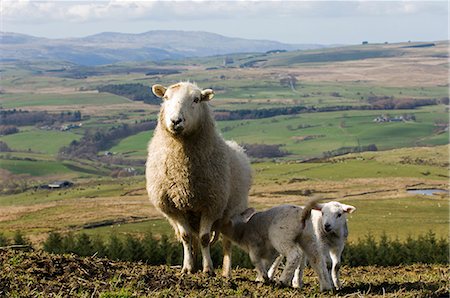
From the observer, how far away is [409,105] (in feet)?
641

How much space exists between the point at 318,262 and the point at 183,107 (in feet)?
13.0

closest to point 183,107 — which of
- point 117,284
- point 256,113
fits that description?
point 117,284

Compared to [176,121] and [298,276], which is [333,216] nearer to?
[298,276]

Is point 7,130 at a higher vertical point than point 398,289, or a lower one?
lower

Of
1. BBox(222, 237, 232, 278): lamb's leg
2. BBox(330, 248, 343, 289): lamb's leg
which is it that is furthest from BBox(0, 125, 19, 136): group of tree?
BBox(330, 248, 343, 289): lamb's leg

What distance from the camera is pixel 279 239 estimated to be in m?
12.7

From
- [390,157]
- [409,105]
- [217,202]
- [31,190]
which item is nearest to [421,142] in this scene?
[390,157]

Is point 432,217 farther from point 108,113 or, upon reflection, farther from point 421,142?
point 108,113

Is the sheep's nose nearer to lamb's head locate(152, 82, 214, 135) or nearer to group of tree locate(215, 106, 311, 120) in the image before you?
lamb's head locate(152, 82, 214, 135)

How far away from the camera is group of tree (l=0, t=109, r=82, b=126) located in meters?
182

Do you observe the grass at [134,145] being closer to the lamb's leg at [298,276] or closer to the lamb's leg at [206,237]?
the lamb's leg at [206,237]

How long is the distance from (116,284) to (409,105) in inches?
7647

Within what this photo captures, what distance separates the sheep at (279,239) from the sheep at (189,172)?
0.67 metres

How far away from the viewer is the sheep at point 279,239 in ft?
40.6
